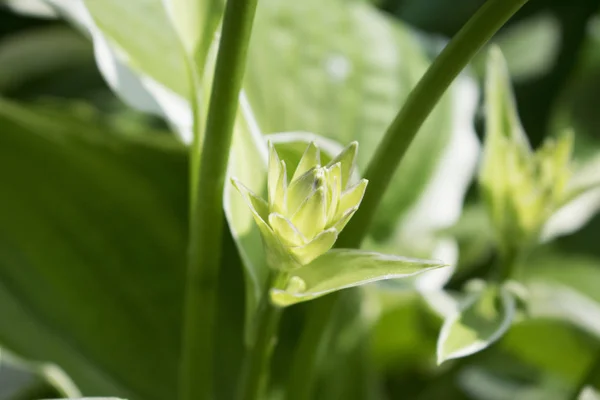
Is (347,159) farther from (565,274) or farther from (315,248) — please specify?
(565,274)

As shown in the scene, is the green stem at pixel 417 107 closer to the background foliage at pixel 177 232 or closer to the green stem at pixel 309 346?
the green stem at pixel 309 346

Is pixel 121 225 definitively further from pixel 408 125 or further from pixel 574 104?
pixel 574 104

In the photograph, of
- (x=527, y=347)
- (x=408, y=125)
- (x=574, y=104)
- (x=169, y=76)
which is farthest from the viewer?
(x=574, y=104)

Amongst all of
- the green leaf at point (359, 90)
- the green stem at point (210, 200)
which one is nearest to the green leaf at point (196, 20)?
the green stem at point (210, 200)

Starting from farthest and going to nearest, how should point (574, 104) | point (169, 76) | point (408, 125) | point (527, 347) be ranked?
point (574, 104) → point (527, 347) → point (169, 76) → point (408, 125)

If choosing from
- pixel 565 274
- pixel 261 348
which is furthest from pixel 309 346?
pixel 565 274

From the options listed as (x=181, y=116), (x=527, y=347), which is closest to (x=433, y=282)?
(x=527, y=347)

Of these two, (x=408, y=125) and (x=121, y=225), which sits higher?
(x=408, y=125)
